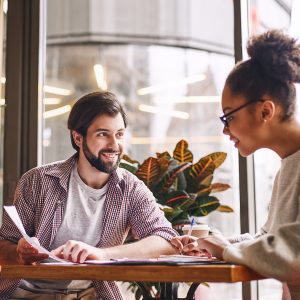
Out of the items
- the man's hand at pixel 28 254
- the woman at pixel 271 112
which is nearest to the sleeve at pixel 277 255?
the woman at pixel 271 112

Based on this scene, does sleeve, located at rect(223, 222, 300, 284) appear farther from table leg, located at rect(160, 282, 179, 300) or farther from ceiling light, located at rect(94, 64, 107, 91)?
ceiling light, located at rect(94, 64, 107, 91)

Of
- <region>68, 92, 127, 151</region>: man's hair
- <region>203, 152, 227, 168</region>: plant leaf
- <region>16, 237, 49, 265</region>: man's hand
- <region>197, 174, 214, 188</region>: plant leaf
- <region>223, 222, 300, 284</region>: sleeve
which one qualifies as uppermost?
<region>68, 92, 127, 151</region>: man's hair

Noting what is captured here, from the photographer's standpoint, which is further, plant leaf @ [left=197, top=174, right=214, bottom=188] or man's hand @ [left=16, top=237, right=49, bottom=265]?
plant leaf @ [left=197, top=174, right=214, bottom=188]

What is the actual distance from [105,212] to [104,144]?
0.29m

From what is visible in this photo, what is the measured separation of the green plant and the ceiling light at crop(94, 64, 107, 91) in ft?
11.5

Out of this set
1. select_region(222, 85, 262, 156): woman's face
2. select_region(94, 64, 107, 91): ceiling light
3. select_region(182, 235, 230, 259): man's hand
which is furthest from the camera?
select_region(94, 64, 107, 91): ceiling light

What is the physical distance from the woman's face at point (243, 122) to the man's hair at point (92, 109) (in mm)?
809

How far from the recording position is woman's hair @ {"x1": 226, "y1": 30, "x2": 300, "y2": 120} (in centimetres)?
190

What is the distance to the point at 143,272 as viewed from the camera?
165 centimetres

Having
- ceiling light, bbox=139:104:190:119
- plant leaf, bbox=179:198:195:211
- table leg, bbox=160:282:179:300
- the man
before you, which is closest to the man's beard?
the man

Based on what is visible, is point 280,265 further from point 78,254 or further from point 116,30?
point 116,30

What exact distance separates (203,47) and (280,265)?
4.80 m


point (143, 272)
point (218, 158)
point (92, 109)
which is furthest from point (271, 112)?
point (218, 158)

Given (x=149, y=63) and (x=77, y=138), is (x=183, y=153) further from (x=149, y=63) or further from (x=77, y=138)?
(x=149, y=63)
